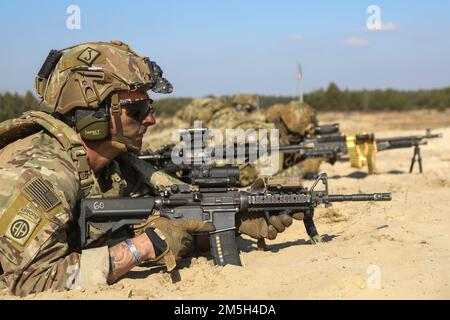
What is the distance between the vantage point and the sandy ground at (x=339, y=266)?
12.4 ft

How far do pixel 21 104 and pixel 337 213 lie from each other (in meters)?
29.7

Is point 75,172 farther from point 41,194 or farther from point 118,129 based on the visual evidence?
point 118,129

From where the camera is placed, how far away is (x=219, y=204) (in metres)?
4.82

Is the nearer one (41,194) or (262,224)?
(41,194)

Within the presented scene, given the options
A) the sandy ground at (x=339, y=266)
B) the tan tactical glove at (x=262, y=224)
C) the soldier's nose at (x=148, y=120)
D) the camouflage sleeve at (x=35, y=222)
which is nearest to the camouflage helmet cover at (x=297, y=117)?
the sandy ground at (x=339, y=266)

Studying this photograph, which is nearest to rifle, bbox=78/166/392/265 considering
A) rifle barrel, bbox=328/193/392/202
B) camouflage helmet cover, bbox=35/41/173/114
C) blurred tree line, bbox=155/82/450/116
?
rifle barrel, bbox=328/193/392/202

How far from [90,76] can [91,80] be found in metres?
0.04

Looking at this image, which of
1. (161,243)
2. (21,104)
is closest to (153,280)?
(161,243)

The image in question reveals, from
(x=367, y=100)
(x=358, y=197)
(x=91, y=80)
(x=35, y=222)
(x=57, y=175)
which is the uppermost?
(x=91, y=80)

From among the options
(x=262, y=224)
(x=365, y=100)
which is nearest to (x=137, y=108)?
(x=262, y=224)

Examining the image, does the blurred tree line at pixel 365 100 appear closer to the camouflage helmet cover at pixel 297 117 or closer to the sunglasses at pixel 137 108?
the camouflage helmet cover at pixel 297 117

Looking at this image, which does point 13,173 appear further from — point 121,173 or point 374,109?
point 374,109

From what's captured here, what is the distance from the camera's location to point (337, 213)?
23.1 ft

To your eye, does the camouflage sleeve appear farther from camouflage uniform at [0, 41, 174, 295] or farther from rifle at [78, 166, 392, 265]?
rifle at [78, 166, 392, 265]
